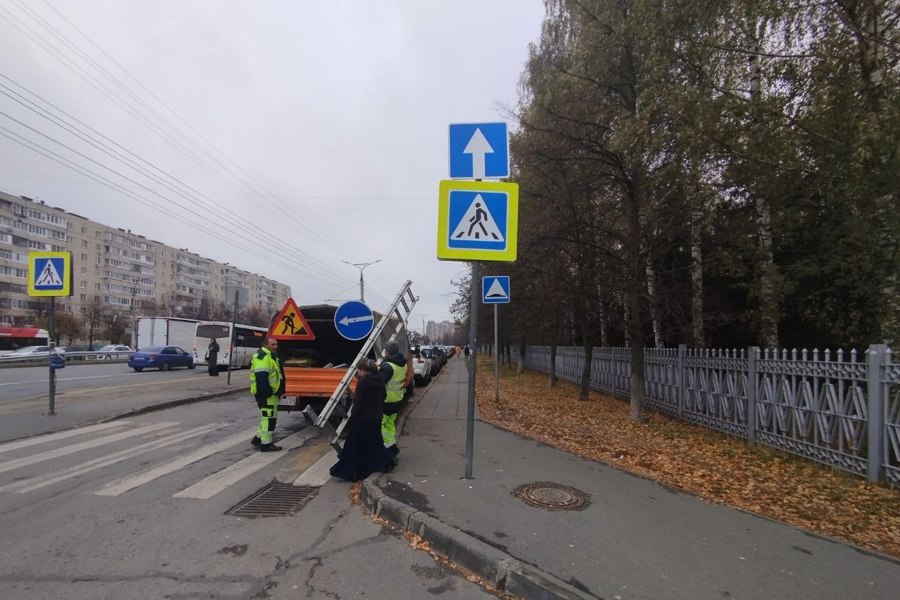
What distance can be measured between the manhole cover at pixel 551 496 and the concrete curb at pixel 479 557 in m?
1.15

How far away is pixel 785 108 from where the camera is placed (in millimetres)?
7613

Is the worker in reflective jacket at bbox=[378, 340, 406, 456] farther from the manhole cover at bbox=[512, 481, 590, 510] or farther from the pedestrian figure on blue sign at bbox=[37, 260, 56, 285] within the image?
the pedestrian figure on blue sign at bbox=[37, 260, 56, 285]

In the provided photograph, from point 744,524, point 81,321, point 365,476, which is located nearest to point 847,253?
point 744,524

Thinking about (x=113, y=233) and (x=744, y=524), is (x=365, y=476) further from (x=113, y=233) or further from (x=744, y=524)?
(x=113, y=233)

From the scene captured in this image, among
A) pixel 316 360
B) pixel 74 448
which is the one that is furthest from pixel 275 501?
pixel 316 360

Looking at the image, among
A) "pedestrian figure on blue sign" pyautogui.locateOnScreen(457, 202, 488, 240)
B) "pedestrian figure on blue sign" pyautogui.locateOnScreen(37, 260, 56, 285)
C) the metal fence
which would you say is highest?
"pedestrian figure on blue sign" pyautogui.locateOnScreen(457, 202, 488, 240)

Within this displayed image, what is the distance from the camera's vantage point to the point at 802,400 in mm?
7332

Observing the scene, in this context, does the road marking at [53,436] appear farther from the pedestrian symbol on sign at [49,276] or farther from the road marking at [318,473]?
the road marking at [318,473]

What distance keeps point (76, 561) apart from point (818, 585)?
18.1ft

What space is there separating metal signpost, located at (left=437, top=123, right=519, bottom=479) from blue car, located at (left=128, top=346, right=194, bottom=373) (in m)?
27.5

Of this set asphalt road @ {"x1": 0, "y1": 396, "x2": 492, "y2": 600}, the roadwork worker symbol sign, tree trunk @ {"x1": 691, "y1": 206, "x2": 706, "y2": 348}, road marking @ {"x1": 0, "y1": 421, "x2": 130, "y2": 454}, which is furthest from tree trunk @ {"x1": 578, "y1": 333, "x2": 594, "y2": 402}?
road marking @ {"x1": 0, "y1": 421, "x2": 130, "y2": 454}

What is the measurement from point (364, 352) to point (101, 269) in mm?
94072

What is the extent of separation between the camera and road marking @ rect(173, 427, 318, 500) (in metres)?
5.70

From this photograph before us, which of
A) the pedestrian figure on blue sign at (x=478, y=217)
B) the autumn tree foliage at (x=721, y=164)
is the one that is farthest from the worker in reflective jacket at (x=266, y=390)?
the autumn tree foliage at (x=721, y=164)
